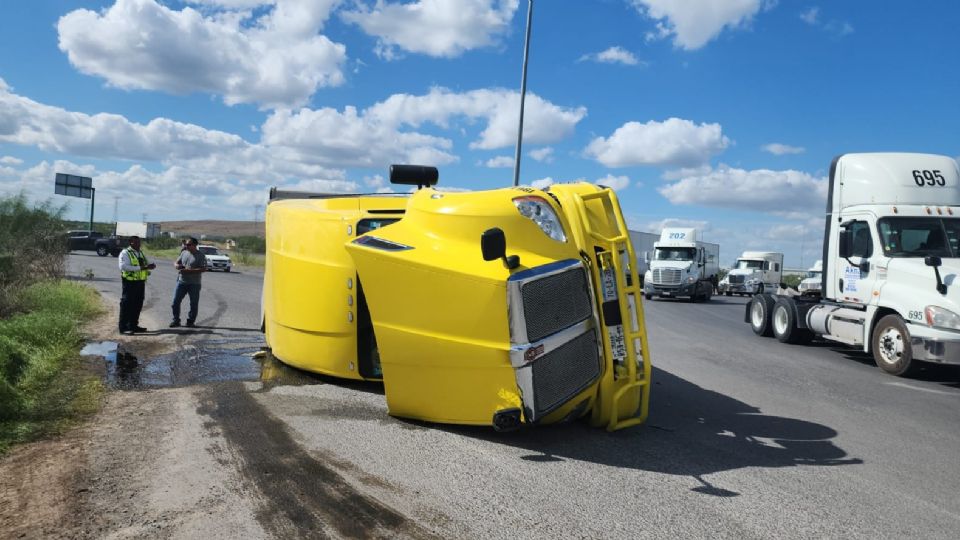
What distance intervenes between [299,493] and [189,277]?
861 centimetres

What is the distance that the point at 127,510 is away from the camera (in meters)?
3.49

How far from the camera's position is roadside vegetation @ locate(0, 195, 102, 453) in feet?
17.0

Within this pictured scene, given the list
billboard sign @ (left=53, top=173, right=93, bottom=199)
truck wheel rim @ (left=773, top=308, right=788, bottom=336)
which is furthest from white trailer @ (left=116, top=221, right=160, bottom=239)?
truck wheel rim @ (left=773, top=308, right=788, bottom=336)

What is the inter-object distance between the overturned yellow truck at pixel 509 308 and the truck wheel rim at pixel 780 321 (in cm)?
877

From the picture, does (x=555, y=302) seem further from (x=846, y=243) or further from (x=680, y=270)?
(x=680, y=270)

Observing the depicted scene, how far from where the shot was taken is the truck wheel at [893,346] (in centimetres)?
903

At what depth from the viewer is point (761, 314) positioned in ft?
45.5

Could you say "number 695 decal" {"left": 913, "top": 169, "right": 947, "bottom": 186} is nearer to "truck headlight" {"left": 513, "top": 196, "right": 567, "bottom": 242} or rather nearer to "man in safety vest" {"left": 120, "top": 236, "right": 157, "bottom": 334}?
"truck headlight" {"left": 513, "top": 196, "right": 567, "bottom": 242}

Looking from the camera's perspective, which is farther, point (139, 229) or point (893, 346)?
point (139, 229)

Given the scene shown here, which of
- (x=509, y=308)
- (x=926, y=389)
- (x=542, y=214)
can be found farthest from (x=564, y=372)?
(x=926, y=389)

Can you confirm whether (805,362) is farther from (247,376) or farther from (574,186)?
(247,376)

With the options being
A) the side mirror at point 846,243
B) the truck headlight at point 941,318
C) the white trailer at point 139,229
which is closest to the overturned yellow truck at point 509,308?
the truck headlight at point 941,318

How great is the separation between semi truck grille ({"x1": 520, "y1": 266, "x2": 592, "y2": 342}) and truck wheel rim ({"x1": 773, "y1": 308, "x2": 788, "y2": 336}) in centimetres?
947

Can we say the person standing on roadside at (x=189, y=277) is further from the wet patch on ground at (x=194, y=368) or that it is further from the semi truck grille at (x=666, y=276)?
the semi truck grille at (x=666, y=276)
